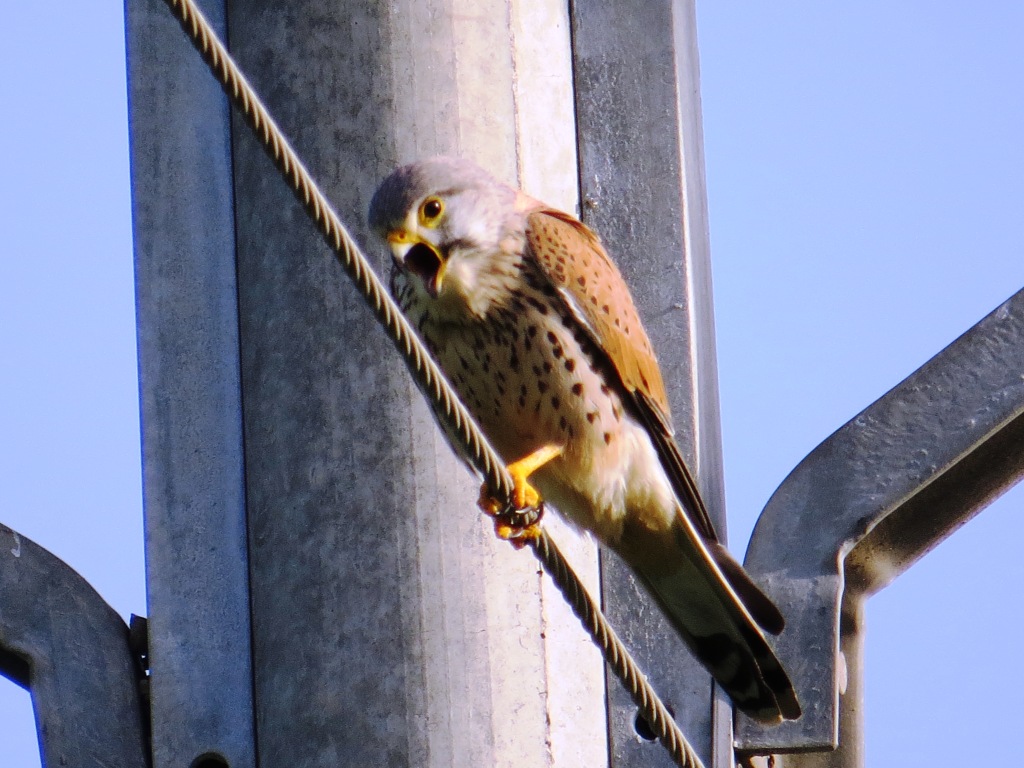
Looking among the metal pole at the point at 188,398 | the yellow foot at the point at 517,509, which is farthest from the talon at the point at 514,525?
the metal pole at the point at 188,398

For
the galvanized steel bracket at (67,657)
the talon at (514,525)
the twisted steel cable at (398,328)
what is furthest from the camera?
the galvanized steel bracket at (67,657)

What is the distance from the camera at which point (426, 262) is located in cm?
339

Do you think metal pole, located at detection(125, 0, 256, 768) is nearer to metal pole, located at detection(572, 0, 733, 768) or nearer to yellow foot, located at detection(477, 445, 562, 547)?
yellow foot, located at detection(477, 445, 562, 547)

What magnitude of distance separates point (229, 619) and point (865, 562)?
1.61 meters

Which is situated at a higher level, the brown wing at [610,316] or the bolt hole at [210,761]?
the brown wing at [610,316]

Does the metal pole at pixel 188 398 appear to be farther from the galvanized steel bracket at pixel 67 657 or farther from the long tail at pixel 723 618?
the long tail at pixel 723 618

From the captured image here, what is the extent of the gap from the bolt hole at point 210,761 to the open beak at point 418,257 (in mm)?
1191

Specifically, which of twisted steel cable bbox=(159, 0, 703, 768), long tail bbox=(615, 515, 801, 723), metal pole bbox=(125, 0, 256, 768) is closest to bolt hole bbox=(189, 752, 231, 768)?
metal pole bbox=(125, 0, 256, 768)

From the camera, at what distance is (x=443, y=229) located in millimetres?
3357

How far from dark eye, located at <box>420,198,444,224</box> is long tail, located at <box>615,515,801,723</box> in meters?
0.88

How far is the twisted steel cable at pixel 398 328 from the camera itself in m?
2.22

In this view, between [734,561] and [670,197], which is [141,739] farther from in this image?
[670,197]

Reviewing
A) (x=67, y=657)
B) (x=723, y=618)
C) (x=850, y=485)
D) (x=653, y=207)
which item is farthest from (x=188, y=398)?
(x=850, y=485)

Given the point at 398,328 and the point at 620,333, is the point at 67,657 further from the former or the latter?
the point at 398,328
